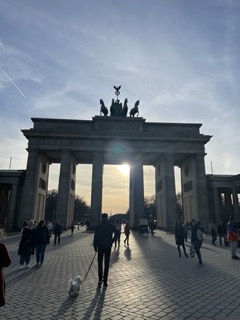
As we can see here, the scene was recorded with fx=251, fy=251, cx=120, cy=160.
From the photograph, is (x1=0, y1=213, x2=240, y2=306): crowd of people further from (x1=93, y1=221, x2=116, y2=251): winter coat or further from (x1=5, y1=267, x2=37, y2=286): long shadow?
(x1=5, y1=267, x2=37, y2=286): long shadow

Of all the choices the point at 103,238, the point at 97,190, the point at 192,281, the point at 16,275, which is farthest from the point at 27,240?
the point at 97,190

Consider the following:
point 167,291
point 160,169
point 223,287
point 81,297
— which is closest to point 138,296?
point 167,291

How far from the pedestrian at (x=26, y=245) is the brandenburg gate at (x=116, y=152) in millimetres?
28990

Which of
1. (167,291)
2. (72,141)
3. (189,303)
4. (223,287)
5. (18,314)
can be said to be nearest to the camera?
(18,314)

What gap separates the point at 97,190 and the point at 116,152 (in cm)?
752

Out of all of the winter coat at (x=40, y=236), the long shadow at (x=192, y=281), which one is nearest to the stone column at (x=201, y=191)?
the long shadow at (x=192, y=281)

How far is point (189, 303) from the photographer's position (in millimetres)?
6352

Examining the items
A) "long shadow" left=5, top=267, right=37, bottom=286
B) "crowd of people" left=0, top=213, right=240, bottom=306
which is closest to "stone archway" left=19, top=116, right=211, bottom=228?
"crowd of people" left=0, top=213, right=240, bottom=306

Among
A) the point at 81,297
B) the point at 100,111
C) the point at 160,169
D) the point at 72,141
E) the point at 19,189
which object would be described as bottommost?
the point at 81,297

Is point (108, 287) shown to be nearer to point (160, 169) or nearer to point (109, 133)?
point (109, 133)

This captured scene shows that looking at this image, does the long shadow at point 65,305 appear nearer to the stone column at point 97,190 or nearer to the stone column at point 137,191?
the stone column at point 97,190

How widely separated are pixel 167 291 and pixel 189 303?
1.17 metres

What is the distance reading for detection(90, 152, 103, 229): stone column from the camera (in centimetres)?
4072

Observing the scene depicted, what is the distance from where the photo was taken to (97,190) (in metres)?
41.9
